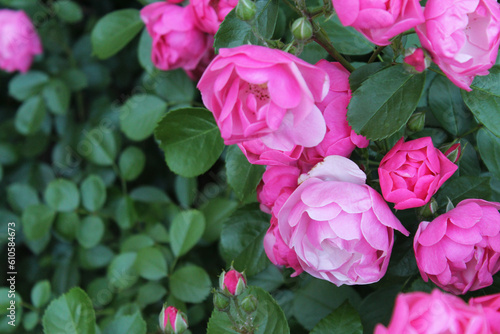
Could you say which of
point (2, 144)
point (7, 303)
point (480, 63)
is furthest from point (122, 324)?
point (2, 144)

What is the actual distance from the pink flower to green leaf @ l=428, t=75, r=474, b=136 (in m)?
0.20

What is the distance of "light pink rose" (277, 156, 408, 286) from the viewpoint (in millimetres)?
537

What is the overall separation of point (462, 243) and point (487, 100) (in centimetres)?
20

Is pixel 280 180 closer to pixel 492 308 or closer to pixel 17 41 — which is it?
pixel 492 308

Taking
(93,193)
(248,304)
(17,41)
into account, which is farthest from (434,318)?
(17,41)

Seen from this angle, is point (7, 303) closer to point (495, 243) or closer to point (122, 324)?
point (122, 324)

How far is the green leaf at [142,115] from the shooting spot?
1027mm

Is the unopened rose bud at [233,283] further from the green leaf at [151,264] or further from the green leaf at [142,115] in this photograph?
the green leaf at [142,115]

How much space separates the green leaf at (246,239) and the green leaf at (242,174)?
0.29 ft

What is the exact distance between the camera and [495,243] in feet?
1.80

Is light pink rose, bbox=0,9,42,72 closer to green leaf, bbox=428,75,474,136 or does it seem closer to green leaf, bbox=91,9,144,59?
green leaf, bbox=91,9,144,59

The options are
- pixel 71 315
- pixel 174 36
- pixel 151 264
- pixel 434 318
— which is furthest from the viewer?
pixel 151 264

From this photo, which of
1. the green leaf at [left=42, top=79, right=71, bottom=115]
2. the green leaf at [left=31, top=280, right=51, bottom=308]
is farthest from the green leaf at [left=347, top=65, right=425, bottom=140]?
the green leaf at [left=42, top=79, right=71, bottom=115]

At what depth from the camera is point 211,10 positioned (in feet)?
2.53
